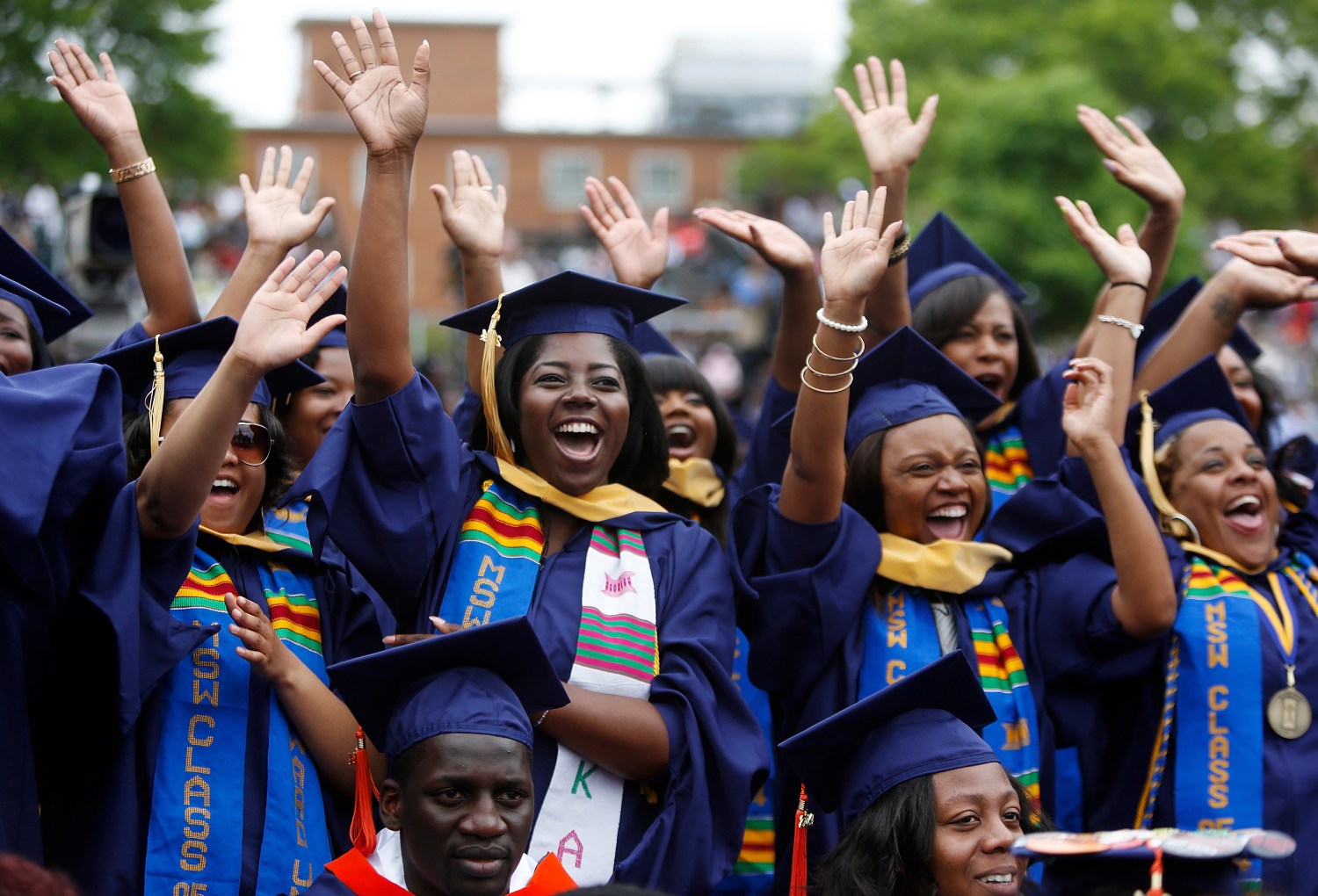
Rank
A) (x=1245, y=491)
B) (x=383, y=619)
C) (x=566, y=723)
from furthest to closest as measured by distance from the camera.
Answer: (x=1245, y=491) → (x=383, y=619) → (x=566, y=723)

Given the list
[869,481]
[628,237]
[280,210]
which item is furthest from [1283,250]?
[280,210]

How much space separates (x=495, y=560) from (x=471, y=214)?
50.7 inches

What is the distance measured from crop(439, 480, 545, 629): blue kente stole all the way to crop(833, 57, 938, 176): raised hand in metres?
1.73

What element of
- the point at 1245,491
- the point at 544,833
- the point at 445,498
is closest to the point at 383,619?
the point at 445,498

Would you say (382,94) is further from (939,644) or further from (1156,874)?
(1156,874)

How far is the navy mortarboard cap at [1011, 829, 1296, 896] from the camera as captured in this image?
2486 mm

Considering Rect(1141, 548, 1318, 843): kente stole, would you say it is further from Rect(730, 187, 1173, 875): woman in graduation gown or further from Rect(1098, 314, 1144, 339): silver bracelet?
Rect(1098, 314, 1144, 339): silver bracelet

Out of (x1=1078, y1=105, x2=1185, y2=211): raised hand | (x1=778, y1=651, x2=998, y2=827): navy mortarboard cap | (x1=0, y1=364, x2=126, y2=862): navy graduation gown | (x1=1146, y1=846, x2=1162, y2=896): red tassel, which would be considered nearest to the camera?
(x1=1146, y1=846, x2=1162, y2=896): red tassel

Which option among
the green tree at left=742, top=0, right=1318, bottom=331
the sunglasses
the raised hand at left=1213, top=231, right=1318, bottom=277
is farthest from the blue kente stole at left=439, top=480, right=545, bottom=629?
the green tree at left=742, top=0, right=1318, bottom=331

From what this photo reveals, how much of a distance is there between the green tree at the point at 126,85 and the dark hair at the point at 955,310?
14571 millimetres

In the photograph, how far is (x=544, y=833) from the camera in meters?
3.46

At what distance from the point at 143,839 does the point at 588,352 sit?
5.08 feet

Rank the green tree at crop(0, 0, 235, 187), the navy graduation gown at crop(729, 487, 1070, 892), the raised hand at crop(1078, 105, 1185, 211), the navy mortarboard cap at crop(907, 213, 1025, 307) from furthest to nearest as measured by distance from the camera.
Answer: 1. the green tree at crop(0, 0, 235, 187)
2. the navy mortarboard cap at crop(907, 213, 1025, 307)
3. the raised hand at crop(1078, 105, 1185, 211)
4. the navy graduation gown at crop(729, 487, 1070, 892)

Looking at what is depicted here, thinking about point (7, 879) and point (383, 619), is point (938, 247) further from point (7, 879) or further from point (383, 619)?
point (7, 879)
